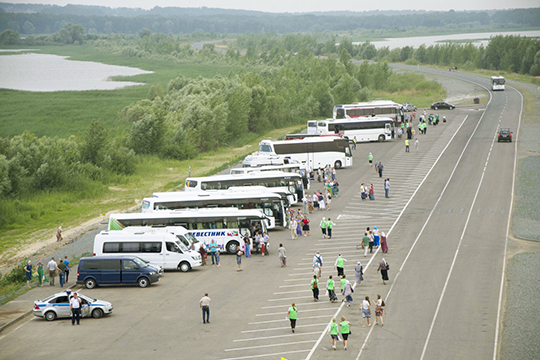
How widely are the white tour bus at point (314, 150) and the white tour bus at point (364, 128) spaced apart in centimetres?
1383

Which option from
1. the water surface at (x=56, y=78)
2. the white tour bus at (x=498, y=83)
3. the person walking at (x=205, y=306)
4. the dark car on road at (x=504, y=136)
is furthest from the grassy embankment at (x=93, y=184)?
the dark car on road at (x=504, y=136)

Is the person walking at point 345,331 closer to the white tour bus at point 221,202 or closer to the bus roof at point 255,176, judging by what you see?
the white tour bus at point 221,202

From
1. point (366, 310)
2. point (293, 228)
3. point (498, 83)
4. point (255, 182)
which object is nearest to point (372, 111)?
point (255, 182)

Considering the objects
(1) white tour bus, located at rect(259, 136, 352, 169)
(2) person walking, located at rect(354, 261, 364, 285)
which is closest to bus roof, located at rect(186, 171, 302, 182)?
(1) white tour bus, located at rect(259, 136, 352, 169)

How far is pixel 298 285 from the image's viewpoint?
99.2ft

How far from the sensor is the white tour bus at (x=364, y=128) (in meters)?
77.6

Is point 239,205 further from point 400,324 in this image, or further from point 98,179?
point 98,179

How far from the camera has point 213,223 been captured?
3891cm

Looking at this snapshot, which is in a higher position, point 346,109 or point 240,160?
point 346,109

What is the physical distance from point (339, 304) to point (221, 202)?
17.4 metres

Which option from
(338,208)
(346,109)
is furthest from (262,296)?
(346,109)

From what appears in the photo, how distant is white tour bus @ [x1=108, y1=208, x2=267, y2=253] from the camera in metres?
38.7

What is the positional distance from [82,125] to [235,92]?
97.2 ft

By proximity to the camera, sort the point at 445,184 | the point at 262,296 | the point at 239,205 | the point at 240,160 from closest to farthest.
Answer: the point at 262,296 < the point at 239,205 < the point at 445,184 < the point at 240,160
